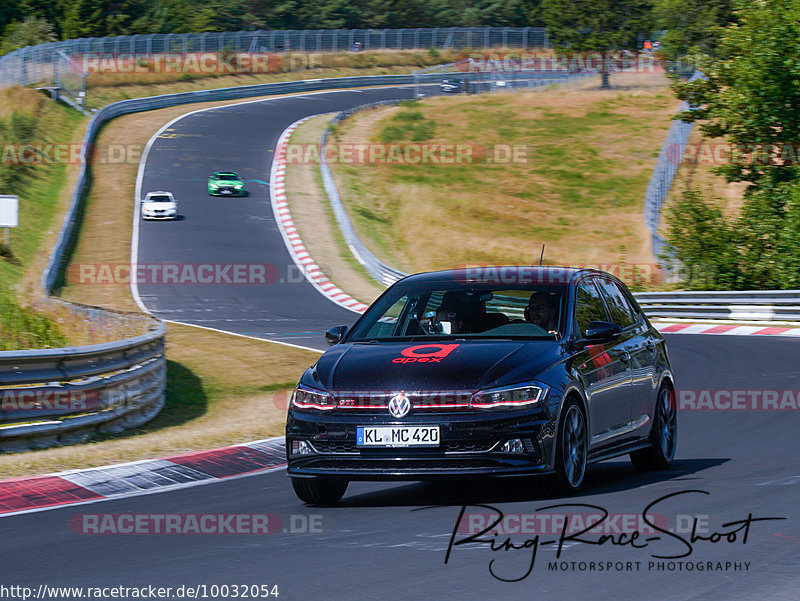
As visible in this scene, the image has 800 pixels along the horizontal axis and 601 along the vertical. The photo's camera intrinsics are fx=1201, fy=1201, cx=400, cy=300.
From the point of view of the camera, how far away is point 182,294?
107ft

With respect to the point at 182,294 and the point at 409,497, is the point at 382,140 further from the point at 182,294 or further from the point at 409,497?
the point at 409,497

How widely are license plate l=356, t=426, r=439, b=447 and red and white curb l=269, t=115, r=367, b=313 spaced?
22308mm

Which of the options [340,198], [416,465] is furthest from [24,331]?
[340,198]

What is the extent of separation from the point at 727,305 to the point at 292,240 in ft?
53.8

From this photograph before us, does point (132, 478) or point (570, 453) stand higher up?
point (570, 453)

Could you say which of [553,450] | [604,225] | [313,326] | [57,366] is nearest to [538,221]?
[604,225]

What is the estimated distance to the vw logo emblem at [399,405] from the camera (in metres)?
7.64

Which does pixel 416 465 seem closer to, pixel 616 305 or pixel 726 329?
pixel 616 305

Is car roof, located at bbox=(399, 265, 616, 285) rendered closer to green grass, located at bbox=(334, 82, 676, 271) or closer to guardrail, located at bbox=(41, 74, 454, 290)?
guardrail, located at bbox=(41, 74, 454, 290)

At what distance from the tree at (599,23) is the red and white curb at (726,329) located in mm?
55800

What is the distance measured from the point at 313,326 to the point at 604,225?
2242 cm

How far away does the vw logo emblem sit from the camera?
7.64 m

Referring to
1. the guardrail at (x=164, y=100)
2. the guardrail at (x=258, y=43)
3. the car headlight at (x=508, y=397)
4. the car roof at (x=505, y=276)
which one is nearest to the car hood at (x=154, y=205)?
the guardrail at (x=164, y=100)

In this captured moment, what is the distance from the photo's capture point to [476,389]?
762 cm
